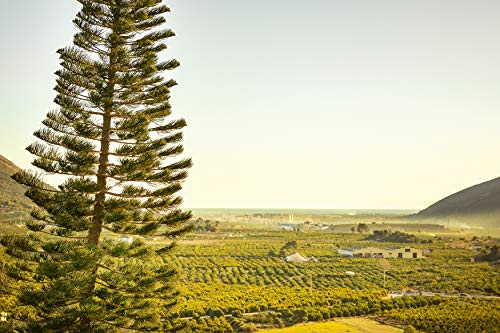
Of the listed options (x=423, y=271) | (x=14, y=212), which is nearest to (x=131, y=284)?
(x=423, y=271)

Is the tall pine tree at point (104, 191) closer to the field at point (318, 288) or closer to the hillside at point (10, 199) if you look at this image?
the field at point (318, 288)

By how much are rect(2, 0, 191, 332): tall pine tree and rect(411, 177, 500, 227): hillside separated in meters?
141

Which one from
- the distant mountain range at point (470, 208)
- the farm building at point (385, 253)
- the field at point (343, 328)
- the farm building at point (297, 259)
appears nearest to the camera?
the field at point (343, 328)

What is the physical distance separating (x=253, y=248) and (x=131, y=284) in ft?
161

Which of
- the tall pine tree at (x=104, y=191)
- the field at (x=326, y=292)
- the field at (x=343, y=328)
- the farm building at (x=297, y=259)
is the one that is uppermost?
the tall pine tree at (x=104, y=191)

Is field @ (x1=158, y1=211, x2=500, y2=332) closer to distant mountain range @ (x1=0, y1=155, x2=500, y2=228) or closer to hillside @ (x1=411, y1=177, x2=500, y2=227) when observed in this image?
distant mountain range @ (x1=0, y1=155, x2=500, y2=228)

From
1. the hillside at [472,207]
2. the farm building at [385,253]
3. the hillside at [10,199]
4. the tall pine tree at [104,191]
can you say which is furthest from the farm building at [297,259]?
the hillside at [472,207]

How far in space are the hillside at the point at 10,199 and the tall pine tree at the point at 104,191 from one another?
161 ft

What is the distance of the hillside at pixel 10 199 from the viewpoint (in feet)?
198

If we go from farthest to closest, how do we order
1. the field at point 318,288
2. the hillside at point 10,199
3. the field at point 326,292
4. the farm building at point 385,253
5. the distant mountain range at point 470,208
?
1. the distant mountain range at point 470,208
2. the hillside at point 10,199
3. the farm building at point 385,253
4. the field at point 318,288
5. the field at point 326,292

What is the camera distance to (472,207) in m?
162

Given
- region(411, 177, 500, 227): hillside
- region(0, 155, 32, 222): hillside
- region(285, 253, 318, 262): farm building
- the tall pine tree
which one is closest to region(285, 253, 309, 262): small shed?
region(285, 253, 318, 262): farm building

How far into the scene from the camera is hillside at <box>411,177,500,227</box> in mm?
146238

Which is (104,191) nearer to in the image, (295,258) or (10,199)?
(295,258)
